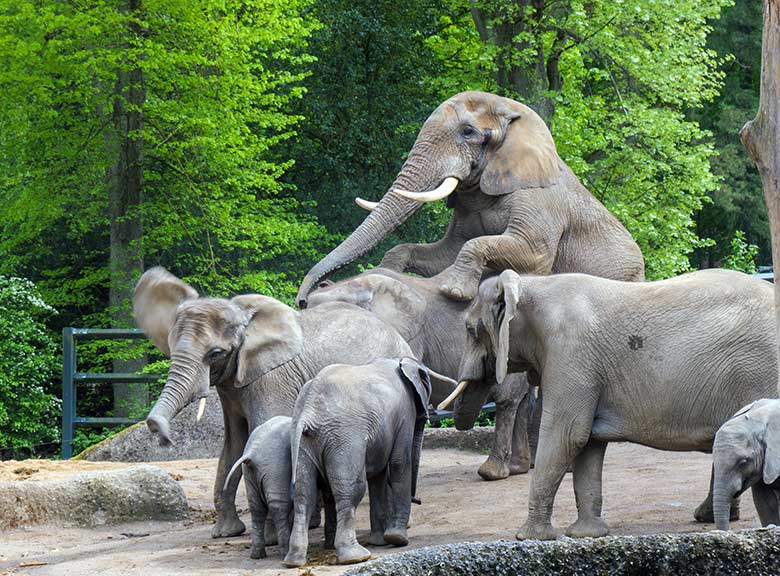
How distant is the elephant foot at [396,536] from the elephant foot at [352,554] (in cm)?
49

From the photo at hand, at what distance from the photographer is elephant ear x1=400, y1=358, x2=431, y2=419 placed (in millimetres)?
9305

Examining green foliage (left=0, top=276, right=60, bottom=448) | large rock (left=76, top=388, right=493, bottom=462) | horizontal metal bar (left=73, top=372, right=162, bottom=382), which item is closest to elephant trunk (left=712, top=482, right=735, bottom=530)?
large rock (left=76, top=388, right=493, bottom=462)

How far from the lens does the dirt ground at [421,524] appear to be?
8.85 m

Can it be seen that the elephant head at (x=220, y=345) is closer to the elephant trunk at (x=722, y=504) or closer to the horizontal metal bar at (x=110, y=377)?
the elephant trunk at (x=722, y=504)

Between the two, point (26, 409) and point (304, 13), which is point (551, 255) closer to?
point (26, 409)

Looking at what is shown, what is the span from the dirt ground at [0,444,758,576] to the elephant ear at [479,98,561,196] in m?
2.38

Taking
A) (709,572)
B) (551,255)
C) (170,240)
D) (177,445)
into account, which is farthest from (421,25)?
(709,572)

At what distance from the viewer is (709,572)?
5.19 m

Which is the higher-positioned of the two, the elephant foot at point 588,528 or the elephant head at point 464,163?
the elephant head at point 464,163

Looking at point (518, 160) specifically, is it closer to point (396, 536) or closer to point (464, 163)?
point (464, 163)

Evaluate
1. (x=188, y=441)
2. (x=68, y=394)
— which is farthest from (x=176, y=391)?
(x=68, y=394)

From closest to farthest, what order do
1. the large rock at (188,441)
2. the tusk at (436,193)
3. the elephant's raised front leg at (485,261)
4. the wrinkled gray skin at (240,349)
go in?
A: the wrinkled gray skin at (240,349)
the elephant's raised front leg at (485,261)
the tusk at (436,193)
the large rock at (188,441)

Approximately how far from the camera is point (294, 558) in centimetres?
833

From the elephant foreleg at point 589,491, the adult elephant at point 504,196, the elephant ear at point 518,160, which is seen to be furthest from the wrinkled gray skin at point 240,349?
the elephant foreleg at point 589,491
